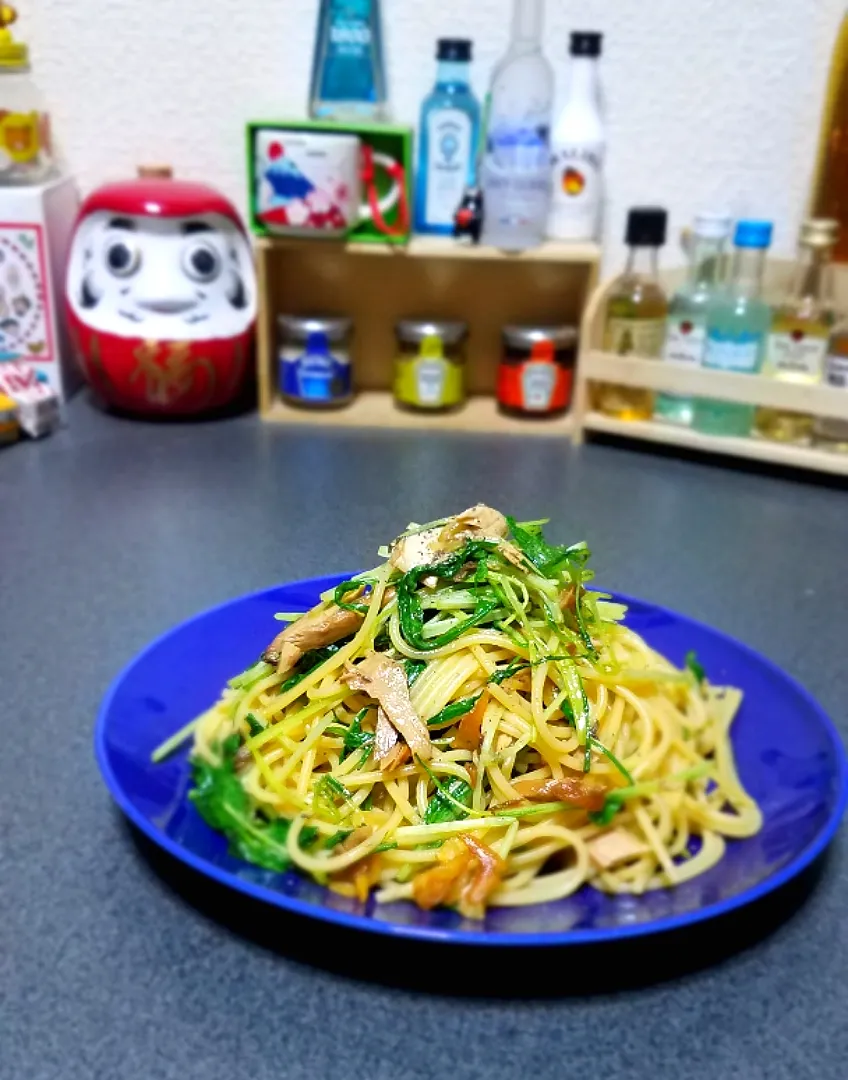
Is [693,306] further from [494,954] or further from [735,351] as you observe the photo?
[494,954]

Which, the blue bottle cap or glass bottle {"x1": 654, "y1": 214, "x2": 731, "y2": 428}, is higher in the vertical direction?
the blue bottle cap

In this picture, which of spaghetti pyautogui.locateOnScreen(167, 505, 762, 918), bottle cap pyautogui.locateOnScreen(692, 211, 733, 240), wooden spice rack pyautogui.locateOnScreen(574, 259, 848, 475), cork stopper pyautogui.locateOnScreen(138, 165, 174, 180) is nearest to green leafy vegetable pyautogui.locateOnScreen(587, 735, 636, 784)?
spaghetti pyautogui.locateOnScreen(167, 505, 762, 918)

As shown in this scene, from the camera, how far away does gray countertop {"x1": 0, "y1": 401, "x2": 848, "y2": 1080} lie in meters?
0.53

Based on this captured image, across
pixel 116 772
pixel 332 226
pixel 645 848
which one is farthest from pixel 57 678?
pixel 332 226

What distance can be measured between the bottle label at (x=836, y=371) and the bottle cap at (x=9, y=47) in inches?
41.4

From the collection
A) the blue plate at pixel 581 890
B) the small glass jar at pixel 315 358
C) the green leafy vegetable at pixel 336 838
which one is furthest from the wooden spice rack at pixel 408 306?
the green leafy vegetable at pixel 336 838

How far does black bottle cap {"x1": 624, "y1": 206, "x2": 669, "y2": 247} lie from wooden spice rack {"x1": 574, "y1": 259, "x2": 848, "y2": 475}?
0.08 metres

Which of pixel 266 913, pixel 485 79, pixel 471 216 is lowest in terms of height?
pixel 266 913

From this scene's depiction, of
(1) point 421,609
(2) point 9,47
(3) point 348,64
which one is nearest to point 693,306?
(3) point 348,64

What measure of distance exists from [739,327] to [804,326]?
74 mm

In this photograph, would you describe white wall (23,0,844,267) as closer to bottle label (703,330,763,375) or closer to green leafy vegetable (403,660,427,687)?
bottle label (703,330,763,375)

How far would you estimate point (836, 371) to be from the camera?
49.2 inches

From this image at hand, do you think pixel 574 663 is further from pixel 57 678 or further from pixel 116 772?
pixel 57 678

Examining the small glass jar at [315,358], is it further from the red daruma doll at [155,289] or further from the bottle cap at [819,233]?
the bottle cap at [819,233]
